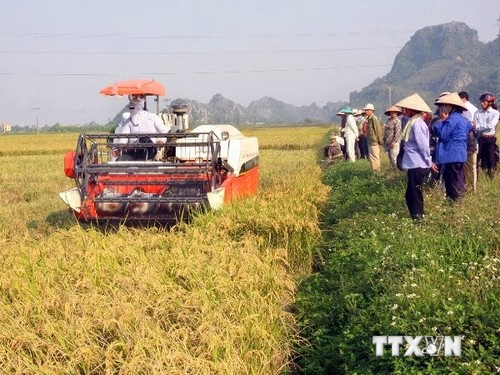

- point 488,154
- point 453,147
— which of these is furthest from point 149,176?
point 488,154

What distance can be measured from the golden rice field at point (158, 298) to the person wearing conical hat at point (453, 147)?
183 cm

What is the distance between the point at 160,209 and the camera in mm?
7250

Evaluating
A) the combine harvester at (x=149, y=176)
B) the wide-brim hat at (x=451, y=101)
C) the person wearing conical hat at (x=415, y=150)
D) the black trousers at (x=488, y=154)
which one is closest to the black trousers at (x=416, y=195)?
the person wearing conical hat at (x=415, y=150)

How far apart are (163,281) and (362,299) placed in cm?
140

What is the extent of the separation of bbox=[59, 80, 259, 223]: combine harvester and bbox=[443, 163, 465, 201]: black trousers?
2560mm

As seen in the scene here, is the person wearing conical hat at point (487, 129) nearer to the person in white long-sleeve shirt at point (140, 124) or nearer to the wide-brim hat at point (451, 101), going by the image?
the wide-brim hat at point (451, 101)

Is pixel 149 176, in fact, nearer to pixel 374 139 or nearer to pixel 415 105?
pixel 415 105

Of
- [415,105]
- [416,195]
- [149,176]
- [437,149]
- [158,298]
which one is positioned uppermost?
[415,105]

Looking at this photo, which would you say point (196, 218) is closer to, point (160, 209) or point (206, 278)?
point (160, 209)

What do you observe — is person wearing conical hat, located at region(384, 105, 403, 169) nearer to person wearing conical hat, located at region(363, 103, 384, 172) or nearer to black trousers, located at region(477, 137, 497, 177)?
person wearing conical hat, located at region(363, 103, 384, 172)

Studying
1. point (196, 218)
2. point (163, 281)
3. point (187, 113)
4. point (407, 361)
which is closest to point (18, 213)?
point (187, 113)

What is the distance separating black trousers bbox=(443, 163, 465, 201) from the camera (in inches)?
275

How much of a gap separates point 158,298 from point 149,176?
387 cm

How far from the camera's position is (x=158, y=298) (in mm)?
3918
